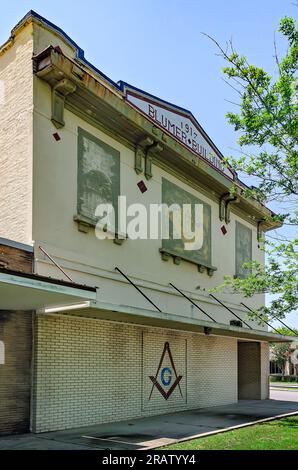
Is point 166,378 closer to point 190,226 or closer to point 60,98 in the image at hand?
point 190,226

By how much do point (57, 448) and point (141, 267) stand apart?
700 centimetres

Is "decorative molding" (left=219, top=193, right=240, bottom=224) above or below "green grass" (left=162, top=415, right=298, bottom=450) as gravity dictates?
above

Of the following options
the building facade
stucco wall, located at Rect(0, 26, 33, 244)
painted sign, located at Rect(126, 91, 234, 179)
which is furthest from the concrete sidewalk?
painted sign, located at Rect(126, 91, 234, 179)

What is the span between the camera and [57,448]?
9703mm

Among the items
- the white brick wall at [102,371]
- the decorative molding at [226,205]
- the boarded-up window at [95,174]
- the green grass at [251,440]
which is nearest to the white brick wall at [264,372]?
the white brick wall at [102,371]

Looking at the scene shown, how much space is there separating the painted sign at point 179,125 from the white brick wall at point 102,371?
657 centimetres

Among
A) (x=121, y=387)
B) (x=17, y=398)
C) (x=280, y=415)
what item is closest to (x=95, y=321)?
(x=121, y=387)

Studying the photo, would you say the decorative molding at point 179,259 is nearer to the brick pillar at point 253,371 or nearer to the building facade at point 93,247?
the building facade at point 93,247

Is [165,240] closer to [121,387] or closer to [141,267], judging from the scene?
[141,267]

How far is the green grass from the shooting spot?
10.2m

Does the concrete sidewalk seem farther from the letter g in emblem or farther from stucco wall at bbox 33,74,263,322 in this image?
stucco wall at bbox 33,74,263,322

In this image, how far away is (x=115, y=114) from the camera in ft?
48.8

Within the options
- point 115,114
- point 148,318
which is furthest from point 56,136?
point 148,318

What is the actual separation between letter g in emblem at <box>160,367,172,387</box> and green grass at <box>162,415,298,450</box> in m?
3.60
